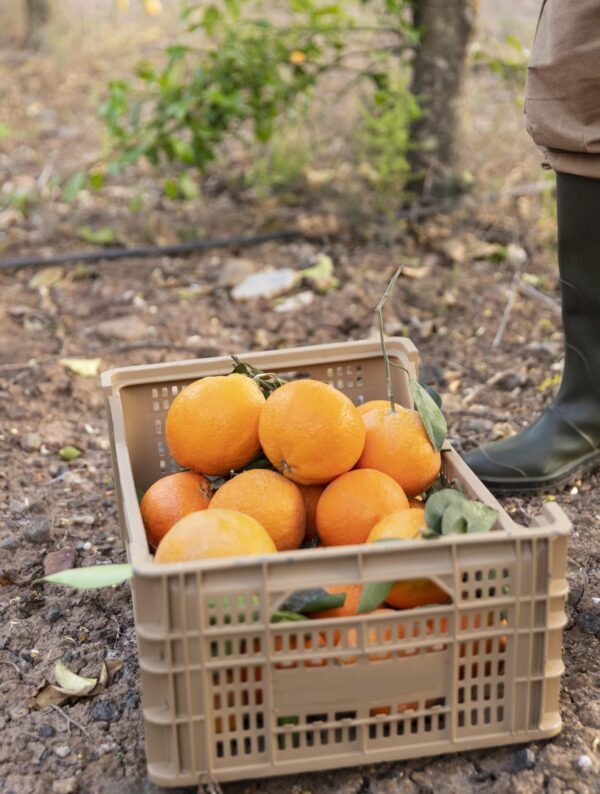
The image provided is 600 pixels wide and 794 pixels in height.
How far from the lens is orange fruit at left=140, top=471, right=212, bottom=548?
5.25ft

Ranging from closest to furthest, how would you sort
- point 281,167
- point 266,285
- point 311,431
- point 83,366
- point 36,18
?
point 311,431, point 83,366, point 266,285, point 281,167, point 36,18

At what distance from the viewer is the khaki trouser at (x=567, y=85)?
1905 mm

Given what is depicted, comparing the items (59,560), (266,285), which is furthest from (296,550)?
(266,285)

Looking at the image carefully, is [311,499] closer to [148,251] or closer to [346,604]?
[346,604]

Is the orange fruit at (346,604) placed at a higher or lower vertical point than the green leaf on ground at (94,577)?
lower

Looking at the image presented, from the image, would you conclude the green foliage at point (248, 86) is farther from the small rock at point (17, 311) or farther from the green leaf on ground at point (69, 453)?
the green leaf on ground at point (69, 453)

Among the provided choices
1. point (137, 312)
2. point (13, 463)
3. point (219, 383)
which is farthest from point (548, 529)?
point (137, 312)

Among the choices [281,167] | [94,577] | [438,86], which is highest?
[438,86]

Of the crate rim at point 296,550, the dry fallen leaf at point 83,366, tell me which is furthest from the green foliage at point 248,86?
the crate rim at point 296,550

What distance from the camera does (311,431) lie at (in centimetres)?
150

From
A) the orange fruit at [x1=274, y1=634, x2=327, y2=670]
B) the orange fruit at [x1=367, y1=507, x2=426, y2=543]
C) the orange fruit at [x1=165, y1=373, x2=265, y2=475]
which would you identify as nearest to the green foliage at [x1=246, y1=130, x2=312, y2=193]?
the orange fruit at [x1=165, y1=373, x2=265, y2=475]

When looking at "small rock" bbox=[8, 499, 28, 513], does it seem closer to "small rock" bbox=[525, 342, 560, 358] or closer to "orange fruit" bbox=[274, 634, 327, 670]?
"orange fruit" bbox=[274, 634, 327, 670]

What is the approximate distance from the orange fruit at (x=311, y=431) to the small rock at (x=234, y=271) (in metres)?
1.89

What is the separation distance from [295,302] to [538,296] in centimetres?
82
